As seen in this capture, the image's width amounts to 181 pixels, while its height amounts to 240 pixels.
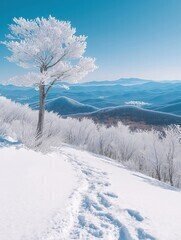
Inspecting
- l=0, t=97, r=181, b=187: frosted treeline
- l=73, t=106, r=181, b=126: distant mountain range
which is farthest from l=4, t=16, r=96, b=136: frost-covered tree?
l=73, t=106, r=181, b=126: distant mountain range

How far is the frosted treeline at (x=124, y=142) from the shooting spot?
1091 inches

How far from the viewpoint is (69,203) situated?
5.87 metres

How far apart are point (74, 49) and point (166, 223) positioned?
16048mm

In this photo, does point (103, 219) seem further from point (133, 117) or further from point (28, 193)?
point (133, 117)

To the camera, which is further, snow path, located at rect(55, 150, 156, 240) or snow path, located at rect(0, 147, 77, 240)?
snow path, located at rect(55, 150, 156, 240)

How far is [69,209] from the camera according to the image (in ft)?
18.0

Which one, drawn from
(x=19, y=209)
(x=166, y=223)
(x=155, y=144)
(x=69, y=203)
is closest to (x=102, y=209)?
(x=69, y=203)

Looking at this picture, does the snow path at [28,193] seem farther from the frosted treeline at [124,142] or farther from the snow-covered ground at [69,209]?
the frosted treeline at [124,142]

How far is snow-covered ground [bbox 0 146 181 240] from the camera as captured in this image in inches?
173

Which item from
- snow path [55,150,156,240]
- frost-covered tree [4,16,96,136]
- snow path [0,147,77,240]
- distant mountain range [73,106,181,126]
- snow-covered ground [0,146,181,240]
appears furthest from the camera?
distant mountain range [73,106,181,126]

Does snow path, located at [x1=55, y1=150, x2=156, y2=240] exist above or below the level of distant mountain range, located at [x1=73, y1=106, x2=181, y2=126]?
below

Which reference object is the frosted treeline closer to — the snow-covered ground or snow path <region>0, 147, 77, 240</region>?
snow path <region>0, 147, 77, 240</region>

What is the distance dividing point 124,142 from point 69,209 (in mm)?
35158

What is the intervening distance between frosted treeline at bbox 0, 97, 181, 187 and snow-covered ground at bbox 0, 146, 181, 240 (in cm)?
1639
